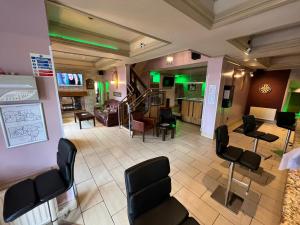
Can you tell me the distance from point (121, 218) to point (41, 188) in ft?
3.38

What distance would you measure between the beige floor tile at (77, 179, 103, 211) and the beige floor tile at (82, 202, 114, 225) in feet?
0.28

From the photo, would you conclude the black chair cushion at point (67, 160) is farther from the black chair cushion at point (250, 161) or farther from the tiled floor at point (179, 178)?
the black chair cushion at point (250, 161)

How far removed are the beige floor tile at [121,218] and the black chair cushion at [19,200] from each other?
986mm

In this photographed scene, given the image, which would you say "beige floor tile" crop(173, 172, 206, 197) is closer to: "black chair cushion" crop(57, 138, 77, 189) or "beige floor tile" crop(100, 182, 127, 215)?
"beige floor tile" crop(100, 182, 127, 215)

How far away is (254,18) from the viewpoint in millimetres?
1728

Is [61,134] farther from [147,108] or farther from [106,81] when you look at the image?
[106,81]

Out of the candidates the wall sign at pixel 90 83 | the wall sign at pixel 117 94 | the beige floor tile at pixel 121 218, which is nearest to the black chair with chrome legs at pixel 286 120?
the beige floor tile at pixel 121 218

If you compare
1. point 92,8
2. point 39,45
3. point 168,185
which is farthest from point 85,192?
point 92,8

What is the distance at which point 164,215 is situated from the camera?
108 centimetres

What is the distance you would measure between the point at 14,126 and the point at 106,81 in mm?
7292

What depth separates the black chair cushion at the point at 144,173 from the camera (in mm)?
1015

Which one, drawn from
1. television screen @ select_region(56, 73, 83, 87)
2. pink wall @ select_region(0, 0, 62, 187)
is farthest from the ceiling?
television screen @ select_region(56, 73, 83, 87)

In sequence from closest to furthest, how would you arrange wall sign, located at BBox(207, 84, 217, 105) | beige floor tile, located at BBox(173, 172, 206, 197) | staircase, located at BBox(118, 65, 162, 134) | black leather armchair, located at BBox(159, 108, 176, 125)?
beige floor tile, located at BBox(173, 172, 206, 197), wall sign, located at BBox(207, 84, 217, 105), black leather armchair, located at BBox(159, 108, 176, 125), staircase, located at BBox(118, 65, 162, 134)

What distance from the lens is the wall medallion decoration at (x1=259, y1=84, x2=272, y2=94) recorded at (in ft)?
19.8
